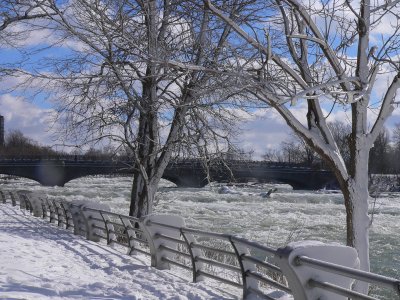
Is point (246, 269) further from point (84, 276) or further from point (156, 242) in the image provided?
point (156, 242)

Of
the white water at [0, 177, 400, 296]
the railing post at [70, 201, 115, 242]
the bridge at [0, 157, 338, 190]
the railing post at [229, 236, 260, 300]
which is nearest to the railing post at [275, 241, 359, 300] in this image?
the railing post at [229, 236, 260, 300]

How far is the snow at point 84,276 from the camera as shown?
321 inches

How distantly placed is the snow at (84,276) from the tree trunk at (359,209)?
→ 240cm

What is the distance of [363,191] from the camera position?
391 inches

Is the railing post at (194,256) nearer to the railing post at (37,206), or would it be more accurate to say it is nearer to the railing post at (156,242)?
the railing post at (156,242)

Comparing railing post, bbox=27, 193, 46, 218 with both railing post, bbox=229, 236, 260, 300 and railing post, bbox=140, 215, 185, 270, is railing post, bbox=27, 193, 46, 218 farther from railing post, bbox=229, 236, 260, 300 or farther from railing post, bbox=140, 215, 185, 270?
railing post, bbox=229, 236, 260, 300

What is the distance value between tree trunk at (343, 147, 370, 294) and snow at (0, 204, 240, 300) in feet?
7.89

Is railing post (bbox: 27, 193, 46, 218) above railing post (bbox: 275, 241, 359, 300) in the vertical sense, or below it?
below

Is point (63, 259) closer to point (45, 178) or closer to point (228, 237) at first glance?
point (228, 237)

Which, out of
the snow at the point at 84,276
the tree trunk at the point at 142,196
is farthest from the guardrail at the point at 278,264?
the tree trunk at the point at 142,196

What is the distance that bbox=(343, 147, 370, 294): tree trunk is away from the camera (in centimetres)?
985

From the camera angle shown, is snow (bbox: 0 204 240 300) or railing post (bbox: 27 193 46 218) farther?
railing post (bbox: 27 193 46 218)

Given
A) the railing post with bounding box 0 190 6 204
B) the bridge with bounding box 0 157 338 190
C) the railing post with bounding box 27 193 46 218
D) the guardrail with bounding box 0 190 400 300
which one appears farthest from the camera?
the bridge with bounding box 0 157 338 190

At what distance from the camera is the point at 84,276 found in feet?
31.2
